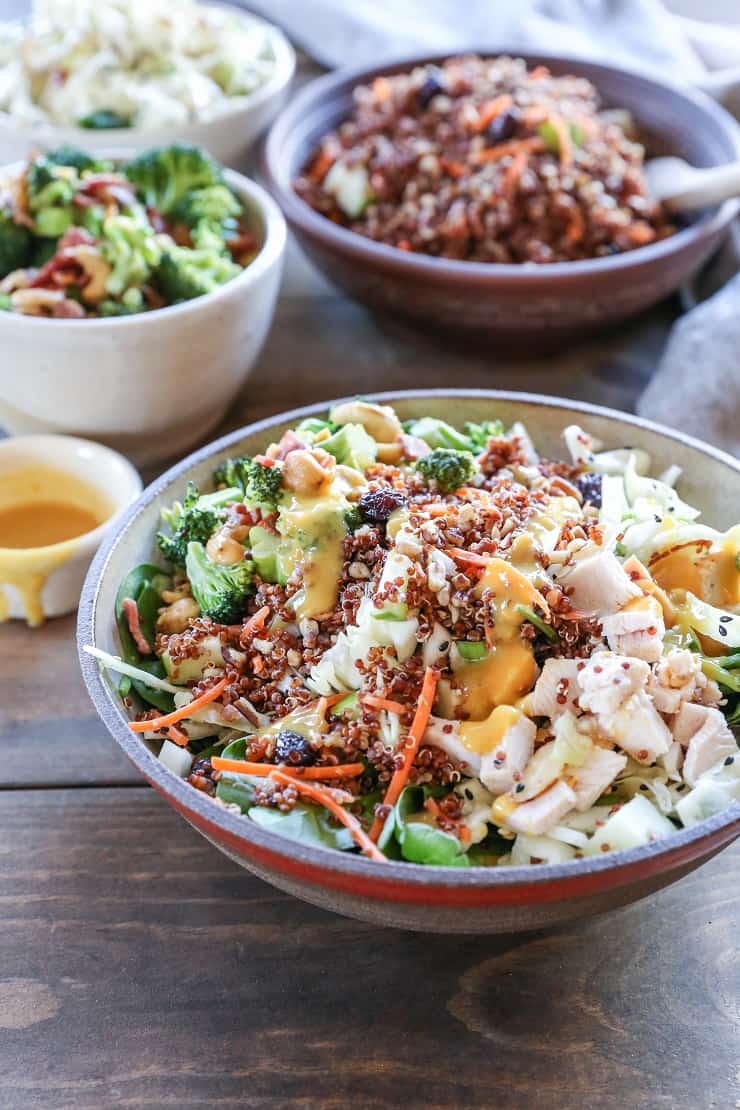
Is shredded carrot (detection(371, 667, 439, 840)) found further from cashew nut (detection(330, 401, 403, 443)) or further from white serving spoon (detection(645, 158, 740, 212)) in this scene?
white serving spoon (detection(645, 158, 740, 212))

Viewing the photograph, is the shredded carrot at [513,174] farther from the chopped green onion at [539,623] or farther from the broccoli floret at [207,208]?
the chopped green onion at [539,623]

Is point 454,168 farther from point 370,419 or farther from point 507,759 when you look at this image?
point 507,759

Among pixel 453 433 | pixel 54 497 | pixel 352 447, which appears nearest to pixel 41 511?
pixel 54 497

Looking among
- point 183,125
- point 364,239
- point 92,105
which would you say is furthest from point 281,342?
point 92,105

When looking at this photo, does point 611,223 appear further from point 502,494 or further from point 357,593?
point 357,593

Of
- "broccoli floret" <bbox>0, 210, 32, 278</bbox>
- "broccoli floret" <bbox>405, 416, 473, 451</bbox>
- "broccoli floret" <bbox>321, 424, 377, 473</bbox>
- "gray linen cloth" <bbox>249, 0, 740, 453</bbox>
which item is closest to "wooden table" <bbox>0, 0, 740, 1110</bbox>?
"broccoli floret" <bbox>321, 424, 377, 473</bbox>

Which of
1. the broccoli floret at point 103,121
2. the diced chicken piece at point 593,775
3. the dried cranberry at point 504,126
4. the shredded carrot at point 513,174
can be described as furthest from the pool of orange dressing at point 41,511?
the dried cranberry at point 504,126
